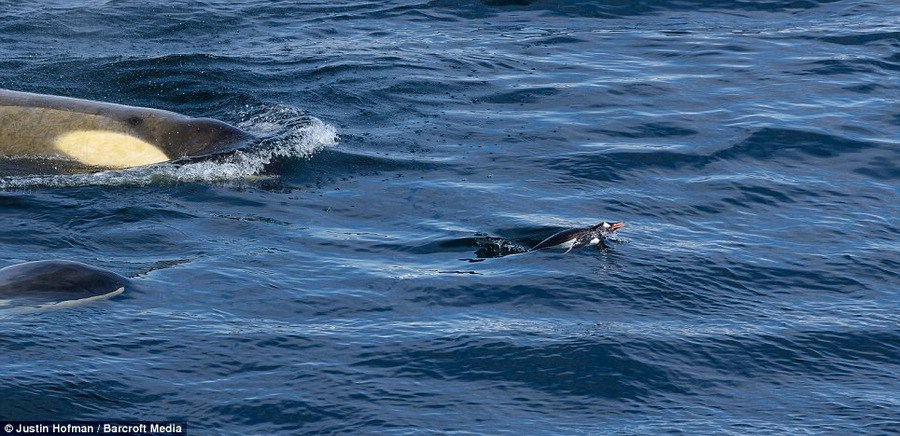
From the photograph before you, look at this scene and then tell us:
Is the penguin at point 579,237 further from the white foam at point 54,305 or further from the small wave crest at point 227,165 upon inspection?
the white foam at point 54,305

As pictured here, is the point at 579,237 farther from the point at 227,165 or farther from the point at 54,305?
the point at 54,305

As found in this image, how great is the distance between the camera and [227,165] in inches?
526

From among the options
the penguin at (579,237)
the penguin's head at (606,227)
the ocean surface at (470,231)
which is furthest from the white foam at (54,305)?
the penguin's head at (606,227)

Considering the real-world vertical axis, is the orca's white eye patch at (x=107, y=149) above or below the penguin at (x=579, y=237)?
above

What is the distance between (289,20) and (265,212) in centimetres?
969

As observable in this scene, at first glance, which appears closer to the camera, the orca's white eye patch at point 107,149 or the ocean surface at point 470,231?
the ocean surface at point 470,231

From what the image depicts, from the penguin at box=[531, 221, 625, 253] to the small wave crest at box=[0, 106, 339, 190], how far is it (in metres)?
3.47

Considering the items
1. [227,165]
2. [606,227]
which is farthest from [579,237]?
[227,165]

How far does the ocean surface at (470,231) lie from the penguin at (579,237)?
11 cm

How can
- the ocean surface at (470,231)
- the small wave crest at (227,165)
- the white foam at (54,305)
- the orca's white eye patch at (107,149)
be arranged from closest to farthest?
the ocean surface at (470,231)
the white foam at (54,305)
the small wave crest at (227,165)
the orca's white eye patch at (107,149)

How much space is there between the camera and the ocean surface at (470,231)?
29.0 ft

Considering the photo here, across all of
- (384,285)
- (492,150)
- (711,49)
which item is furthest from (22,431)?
(711,49)

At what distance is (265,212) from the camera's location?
497 inches

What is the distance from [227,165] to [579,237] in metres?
3.84
